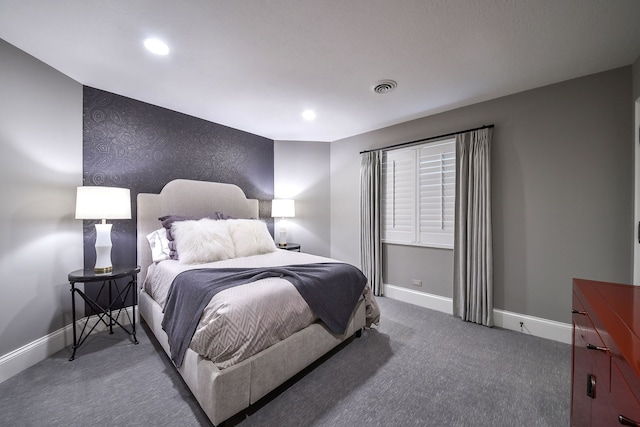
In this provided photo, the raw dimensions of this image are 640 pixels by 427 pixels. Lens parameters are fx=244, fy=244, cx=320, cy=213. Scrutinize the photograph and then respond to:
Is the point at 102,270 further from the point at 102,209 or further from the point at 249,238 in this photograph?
the point at 249,238

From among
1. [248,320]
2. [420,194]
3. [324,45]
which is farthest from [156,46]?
[420,194]

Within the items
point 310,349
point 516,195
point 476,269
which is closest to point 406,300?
point 476,269

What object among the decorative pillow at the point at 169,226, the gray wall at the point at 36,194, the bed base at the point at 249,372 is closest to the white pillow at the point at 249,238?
the decorative pillow at the point at 169,226

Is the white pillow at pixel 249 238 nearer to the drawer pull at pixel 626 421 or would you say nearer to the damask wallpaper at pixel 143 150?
the damask wallpaper at pixel 143 150

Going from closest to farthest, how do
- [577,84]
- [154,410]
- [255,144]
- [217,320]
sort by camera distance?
[217,320]
[154,410]
[577,84]
[255,144]

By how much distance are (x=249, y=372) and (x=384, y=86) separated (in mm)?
2629

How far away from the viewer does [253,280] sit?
176 centimetres

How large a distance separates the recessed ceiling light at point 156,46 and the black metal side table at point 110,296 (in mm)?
1867

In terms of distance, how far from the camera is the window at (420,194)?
3055mm

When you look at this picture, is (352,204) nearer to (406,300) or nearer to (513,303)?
(406,300)

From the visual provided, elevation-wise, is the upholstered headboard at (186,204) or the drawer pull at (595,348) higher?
the upholstered headboard at (186,204)

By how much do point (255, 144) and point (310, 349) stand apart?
323 centimetres

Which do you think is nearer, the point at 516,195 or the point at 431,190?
the point at 516,195

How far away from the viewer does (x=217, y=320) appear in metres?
1.38
